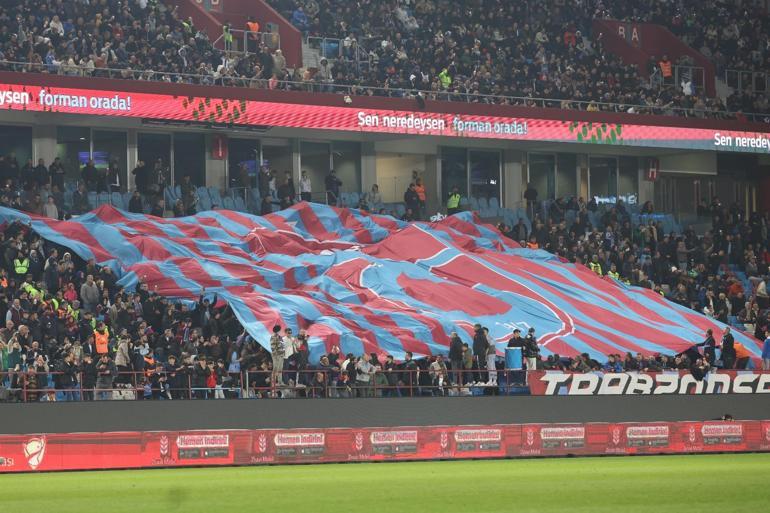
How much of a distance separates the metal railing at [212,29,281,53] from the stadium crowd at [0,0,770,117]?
23.4 inches

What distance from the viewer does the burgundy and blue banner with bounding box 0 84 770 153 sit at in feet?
120

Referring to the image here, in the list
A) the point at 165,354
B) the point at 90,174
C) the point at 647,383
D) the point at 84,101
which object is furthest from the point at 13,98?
the point at 647,383

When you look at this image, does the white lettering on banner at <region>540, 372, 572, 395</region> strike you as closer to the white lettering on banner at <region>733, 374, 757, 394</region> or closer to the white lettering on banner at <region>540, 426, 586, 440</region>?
the white lettering on banner at <region>540, 426, 586, 440</region>

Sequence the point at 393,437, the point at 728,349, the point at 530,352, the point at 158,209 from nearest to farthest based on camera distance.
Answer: the point at 393,437
the point at 530,352
the point at 728,349
the point at 158,209

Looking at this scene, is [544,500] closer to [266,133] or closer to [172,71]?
[172,71]

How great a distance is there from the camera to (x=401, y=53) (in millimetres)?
43656

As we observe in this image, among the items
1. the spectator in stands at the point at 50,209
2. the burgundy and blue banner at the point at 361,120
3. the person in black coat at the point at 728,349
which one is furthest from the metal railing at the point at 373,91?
the person in black coat at the point at 728,349

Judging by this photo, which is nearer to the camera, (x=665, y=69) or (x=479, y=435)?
(x=479, y=435)

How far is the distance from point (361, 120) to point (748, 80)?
18.7m

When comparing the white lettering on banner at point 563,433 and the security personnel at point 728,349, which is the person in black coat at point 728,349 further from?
the white lettering on banner at point 563,433

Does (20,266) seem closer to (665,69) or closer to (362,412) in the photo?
(362,412)

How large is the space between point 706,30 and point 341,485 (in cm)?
3864

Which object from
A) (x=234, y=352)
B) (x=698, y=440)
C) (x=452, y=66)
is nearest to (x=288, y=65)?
(x=452, y=66)

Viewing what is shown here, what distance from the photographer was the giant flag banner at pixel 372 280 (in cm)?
3122
